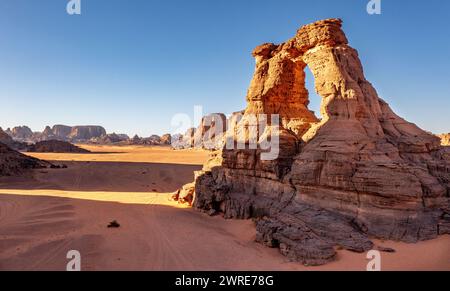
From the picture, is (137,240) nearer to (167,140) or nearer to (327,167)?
(327,167)

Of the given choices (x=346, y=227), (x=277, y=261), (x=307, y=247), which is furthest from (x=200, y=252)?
(x=346, y=227)

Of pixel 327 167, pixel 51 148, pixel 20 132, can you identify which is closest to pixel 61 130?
pixel 20 132

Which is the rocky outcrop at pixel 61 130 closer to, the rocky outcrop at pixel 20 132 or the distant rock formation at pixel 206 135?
the rocky outcrop at pixel 20 132

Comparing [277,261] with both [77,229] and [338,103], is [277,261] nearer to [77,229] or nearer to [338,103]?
[338,103]

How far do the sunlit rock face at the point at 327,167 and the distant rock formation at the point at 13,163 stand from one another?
20.8 meters

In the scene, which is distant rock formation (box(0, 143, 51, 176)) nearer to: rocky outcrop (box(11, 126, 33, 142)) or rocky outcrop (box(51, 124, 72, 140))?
rocky outcrop (box(11, 126, 33, 142))

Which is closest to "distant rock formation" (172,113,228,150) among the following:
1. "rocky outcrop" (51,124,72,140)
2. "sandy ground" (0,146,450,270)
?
"sandy ground" (0,146,450,270)

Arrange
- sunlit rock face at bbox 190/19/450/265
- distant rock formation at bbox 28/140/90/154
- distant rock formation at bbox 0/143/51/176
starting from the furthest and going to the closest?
distant rock formation at bbox 28/140/90/154
distant rock formation at bbox 0/143/51/176
sunlit rock face at bbox 190/19/450/265

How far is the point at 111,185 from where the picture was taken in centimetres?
2344

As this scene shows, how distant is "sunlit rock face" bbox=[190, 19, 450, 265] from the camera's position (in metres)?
8.60

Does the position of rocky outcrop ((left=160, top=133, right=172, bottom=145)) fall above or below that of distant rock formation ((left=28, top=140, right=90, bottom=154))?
above

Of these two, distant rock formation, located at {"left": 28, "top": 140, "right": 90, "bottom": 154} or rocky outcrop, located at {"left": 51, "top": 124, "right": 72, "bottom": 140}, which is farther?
rocky outcrop, located at {"left": 51, "top": 124, "right": 72, "bottom": 140}

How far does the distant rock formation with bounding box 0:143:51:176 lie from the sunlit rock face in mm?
20763

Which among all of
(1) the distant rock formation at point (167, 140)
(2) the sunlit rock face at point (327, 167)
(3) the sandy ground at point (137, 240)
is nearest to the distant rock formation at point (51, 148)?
(3) the sandy ground at point (137, 240)
